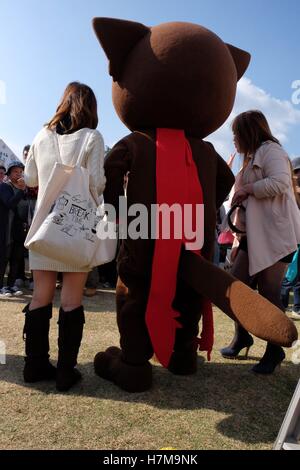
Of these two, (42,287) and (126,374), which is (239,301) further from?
(42,287)

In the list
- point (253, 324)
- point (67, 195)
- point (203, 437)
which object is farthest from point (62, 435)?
point (67, 195)

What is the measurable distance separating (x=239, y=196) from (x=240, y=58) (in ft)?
3.05

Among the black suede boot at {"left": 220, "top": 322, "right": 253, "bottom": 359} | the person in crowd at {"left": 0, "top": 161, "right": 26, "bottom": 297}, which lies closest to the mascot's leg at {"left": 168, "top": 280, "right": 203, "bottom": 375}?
the black suede boot at {"left": 220, "top": 322, "right": 253, "bottom": 359}

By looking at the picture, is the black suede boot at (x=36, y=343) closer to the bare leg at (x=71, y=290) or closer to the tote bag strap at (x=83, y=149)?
the bare leg at (x=71, y=290)

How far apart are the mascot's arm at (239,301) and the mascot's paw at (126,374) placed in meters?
0.57

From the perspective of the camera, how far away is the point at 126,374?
227 centimetres

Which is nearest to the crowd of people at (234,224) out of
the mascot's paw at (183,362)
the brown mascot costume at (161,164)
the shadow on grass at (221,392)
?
the shadow on grass at (221,392)

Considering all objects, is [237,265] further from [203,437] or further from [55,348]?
[55,348]

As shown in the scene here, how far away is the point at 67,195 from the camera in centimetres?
212

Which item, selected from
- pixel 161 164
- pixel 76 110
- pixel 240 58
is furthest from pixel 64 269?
pixel 240 58

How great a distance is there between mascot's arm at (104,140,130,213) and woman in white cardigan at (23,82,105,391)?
10 cm

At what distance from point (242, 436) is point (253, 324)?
0.54 metres

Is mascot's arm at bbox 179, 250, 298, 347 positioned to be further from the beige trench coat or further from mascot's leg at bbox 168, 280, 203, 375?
the beige trench coat

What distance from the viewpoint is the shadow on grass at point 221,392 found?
77.9 inches
